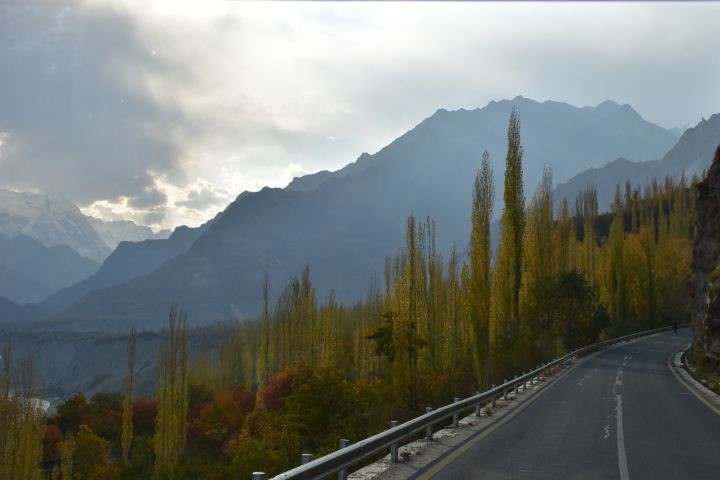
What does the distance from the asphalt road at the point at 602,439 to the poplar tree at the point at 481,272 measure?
4.73 meters

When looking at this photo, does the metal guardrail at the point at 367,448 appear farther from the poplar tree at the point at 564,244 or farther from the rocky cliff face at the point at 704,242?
the poplar tree at the point at 564,244

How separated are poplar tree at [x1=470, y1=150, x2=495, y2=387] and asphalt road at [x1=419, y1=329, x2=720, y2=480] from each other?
4.73 meters

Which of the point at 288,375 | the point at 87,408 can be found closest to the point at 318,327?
the point at 288,375

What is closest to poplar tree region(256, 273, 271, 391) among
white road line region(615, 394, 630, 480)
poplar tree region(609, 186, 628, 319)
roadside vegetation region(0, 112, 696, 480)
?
roadside vegetation region(0, 112, 696, 480)

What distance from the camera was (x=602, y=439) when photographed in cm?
1260

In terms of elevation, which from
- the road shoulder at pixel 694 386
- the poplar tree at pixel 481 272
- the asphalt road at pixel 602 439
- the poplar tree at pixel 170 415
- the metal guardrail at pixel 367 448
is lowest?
the poplar tree at pixel 170 415

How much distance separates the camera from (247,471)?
2330 centimetres

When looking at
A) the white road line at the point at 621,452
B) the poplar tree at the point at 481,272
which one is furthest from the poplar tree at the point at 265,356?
the white road line at the point at 621,452

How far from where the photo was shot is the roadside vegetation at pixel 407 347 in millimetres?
29562

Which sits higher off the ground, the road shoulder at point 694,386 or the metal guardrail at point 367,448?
the metal guardrail at point 367,448

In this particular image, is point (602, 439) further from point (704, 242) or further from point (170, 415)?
point (170, 415)

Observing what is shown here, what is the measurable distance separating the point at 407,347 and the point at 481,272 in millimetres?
5676

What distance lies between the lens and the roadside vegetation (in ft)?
97.0

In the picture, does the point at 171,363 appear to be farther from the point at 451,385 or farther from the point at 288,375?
the point at 451,385
